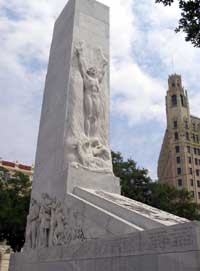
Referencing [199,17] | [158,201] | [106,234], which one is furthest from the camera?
[158,201]

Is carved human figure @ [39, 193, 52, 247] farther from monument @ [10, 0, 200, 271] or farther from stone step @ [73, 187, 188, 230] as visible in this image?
stone step @ [73, 187, 188, 230]

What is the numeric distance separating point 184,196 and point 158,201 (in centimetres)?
281

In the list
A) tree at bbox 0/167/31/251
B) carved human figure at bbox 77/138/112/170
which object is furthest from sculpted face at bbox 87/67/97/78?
tree at bbox 0/167/31/251

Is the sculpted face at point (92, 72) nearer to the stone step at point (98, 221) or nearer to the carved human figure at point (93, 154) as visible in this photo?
the carved human figure at point (93, 154)

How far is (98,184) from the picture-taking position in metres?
12.6

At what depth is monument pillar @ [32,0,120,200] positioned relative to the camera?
1278 cm

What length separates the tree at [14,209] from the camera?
2295cm

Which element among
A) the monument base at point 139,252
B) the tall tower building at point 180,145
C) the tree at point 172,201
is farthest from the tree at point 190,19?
the tall tower building at point 180,145

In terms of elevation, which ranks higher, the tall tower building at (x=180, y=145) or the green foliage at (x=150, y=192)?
the tall tower building at (x=180, y=145)

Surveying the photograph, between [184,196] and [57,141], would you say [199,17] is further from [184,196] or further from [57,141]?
[184,196]

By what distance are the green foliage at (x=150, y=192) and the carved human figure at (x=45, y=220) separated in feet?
44.8

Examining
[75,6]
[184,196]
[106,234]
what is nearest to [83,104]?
[75,6]

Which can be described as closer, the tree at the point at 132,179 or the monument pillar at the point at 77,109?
the monument pillar at the point at 77,109

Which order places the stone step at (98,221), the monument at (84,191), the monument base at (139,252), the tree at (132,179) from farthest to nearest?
the tree at (132,179) → the stone step at (98,221) → the monument at (84,191) → the monument base at (139,252)
